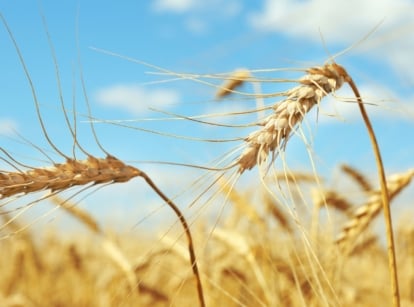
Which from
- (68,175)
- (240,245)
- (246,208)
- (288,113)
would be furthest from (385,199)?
(246,208)

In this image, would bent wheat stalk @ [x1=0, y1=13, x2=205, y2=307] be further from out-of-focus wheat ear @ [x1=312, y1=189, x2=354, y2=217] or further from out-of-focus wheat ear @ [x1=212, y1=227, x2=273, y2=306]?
out-of-focus wheat ear @ [x1=312, y1=189, x2=354, y2=217]

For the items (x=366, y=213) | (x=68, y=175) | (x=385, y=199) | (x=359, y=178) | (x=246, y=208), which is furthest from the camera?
(x=359, y=178)

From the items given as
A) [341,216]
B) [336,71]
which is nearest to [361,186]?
[341,216]

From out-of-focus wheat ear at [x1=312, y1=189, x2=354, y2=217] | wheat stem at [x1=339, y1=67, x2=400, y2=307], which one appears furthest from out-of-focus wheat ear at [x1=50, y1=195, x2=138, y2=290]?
out-of-focus wheat ear at [x1=312, y1=189, x2=354, y2=217]

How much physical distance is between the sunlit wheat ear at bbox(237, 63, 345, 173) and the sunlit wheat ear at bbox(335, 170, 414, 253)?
68 cm

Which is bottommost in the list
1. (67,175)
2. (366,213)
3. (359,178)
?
(67,175)

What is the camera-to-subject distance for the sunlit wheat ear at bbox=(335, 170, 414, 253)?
1840 millimetres

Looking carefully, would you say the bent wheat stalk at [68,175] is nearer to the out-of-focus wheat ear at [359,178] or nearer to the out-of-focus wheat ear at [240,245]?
the out-of-focus wheat ear at [240,245]

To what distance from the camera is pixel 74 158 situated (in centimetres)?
115

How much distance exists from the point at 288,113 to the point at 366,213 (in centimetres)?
79

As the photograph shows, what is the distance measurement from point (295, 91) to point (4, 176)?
50 centimetres

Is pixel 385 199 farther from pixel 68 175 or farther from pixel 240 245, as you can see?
pixel 240 245

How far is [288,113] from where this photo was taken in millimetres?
1160

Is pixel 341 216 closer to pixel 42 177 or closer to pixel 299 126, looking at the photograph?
pixel 299 126
